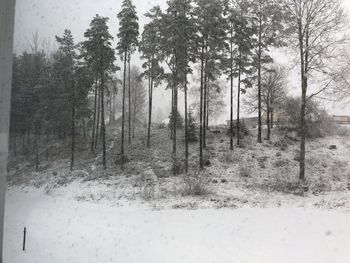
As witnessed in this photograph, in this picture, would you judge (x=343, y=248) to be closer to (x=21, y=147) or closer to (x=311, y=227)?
(x=311, y=227)

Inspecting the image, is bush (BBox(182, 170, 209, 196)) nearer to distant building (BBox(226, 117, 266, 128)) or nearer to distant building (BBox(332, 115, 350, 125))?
distant building (BBox(332, 115, 350, 125))

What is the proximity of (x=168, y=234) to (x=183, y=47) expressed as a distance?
888 cm

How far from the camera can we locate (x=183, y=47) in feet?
49.4

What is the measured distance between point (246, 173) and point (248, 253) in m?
5.08

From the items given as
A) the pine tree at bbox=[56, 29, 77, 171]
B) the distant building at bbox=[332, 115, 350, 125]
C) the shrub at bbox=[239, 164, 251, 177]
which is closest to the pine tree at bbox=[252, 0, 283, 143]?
the shrub at bbox=[239, 164, 251, 177]

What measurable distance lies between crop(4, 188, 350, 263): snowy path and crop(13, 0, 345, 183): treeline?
8.76 feet

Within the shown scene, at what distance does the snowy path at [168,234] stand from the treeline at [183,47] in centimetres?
267

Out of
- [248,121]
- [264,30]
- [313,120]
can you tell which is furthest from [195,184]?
[248,121]

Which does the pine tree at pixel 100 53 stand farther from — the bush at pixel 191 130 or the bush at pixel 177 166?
the bush at pixel 191 130

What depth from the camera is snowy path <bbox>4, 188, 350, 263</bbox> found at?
700cm

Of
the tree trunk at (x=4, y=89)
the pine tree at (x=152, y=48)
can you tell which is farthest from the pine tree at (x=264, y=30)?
the tree trunk at (x=4, y=89)

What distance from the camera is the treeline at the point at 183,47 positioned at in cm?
1104

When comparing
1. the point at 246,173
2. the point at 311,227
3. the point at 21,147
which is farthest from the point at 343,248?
the point at 21,147

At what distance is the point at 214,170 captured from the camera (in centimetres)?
1255
